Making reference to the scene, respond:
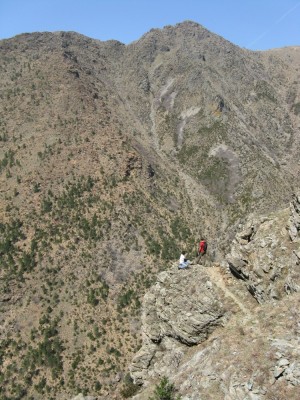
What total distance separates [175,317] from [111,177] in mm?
64931

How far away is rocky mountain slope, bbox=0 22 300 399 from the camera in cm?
6144

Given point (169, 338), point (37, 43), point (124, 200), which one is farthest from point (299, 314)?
point (37, 43)

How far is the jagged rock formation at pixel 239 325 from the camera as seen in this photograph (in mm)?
19312

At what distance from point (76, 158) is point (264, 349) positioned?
272ft

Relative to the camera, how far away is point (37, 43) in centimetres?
16050

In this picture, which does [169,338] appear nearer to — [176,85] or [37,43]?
[176,85]

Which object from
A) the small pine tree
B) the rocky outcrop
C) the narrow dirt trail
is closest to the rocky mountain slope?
the rocky outcrop

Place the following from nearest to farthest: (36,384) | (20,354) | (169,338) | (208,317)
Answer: (208,317)
(169,338)
(36,384)
(20,354)

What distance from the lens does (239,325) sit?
2459 centimetres

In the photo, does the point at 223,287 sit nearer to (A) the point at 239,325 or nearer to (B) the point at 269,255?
(B) the point at 269,255

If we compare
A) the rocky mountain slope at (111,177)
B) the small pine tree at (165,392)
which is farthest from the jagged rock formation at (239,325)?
the rocky mountain slope at (111,177)

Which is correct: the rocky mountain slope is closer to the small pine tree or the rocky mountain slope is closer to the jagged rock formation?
the jagged rock formation

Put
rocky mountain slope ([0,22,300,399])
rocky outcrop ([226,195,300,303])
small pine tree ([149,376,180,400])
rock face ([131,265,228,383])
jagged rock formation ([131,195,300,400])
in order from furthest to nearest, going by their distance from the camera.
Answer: rocky mountain slope ([0,22,300,399]) → rock face ([131,265,228,383]) → rocky outcrop ([226,195,300,303]) → small pine tree ([149,376,180,400]) → jagged rock formation ([131,195,300,400])

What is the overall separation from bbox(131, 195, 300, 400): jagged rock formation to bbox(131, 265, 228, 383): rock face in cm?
8
